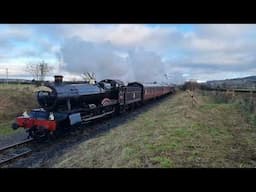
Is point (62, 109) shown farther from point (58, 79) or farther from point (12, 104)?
point (12, 104)

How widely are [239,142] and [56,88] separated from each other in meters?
6.88

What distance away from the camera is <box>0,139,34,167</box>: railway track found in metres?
8.26

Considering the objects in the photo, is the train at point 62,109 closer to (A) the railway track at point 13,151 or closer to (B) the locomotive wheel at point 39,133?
(B) the locomotive wheel at point 39,133

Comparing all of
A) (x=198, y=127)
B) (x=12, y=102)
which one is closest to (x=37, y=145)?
(x=198, y=127)

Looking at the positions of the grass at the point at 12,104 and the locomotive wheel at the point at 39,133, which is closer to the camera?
the locomotive wheel at the point at 39,133

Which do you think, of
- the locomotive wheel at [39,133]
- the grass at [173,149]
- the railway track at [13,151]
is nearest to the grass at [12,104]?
the locomotive wheel at [39,133]

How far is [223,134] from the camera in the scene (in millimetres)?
9961

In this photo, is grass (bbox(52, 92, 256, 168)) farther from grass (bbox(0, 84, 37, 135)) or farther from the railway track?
grass (bbox(0, 84, 37, 135))

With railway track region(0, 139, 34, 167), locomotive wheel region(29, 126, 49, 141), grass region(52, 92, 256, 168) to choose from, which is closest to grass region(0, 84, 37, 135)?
locomotive wheel region(29, 126, 49, 141)

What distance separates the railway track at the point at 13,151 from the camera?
8258 mm
